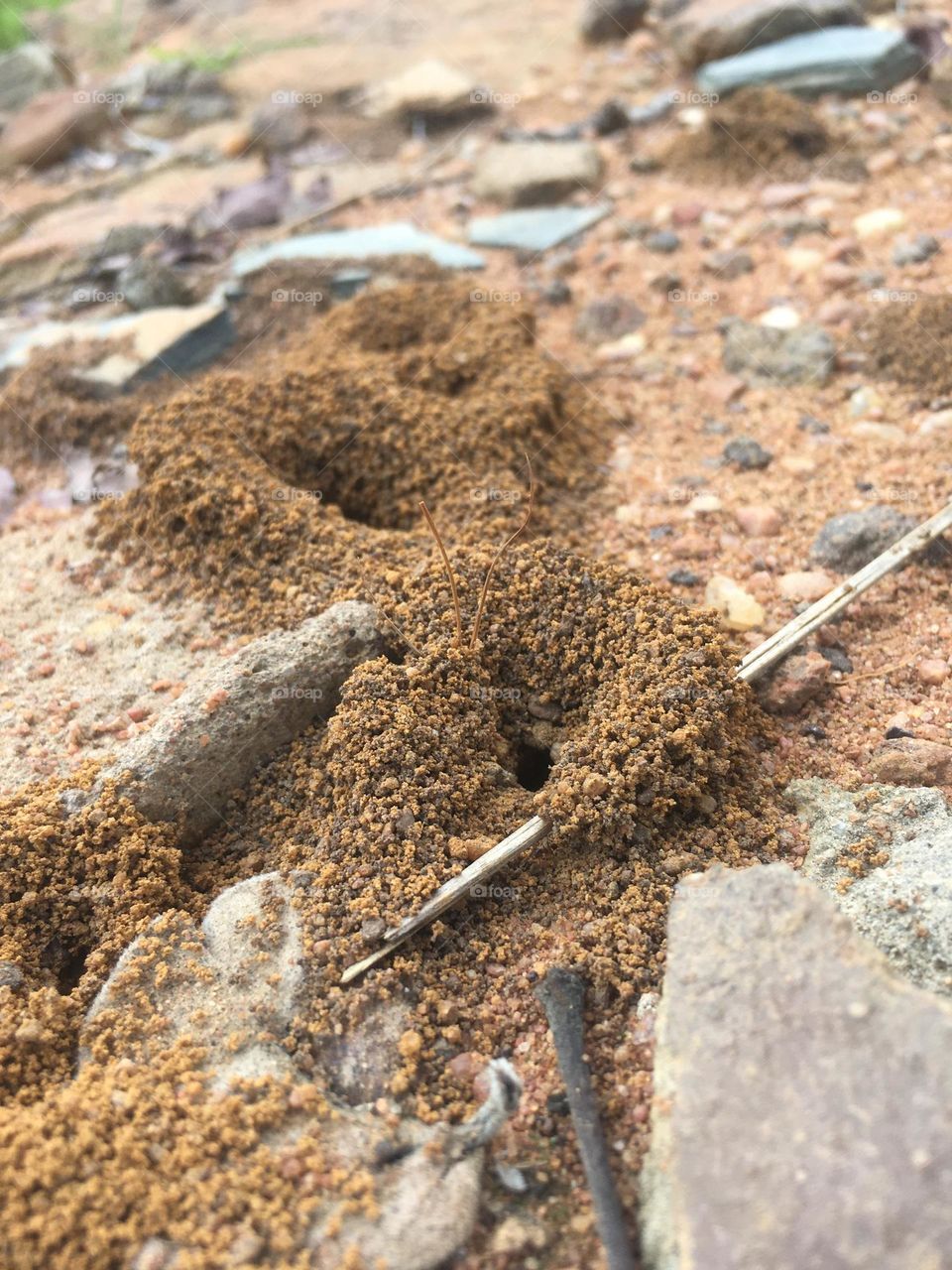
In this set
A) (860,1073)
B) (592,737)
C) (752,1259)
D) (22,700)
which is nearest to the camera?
(752,1259)

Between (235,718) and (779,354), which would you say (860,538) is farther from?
(235,718)

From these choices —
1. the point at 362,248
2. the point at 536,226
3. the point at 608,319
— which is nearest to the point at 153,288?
the point at 362,248

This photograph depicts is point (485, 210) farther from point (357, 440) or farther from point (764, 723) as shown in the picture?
point (764, 723)

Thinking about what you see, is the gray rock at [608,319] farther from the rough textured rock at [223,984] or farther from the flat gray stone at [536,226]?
the rough textured rock at [223,984]

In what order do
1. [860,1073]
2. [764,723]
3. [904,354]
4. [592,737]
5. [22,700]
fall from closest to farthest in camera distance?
1. [860,1073]
2. [592,737]
3. [764,723]
4. [22,700]
5. [904,354]

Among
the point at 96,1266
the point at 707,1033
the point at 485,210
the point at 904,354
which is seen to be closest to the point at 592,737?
the point at 707,1033

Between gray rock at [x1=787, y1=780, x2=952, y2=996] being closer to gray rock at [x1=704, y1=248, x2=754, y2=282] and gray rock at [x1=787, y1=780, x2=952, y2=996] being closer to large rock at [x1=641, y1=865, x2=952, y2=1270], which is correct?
large rock at [x1=641, y1=865, x2=952, y2=1270]
